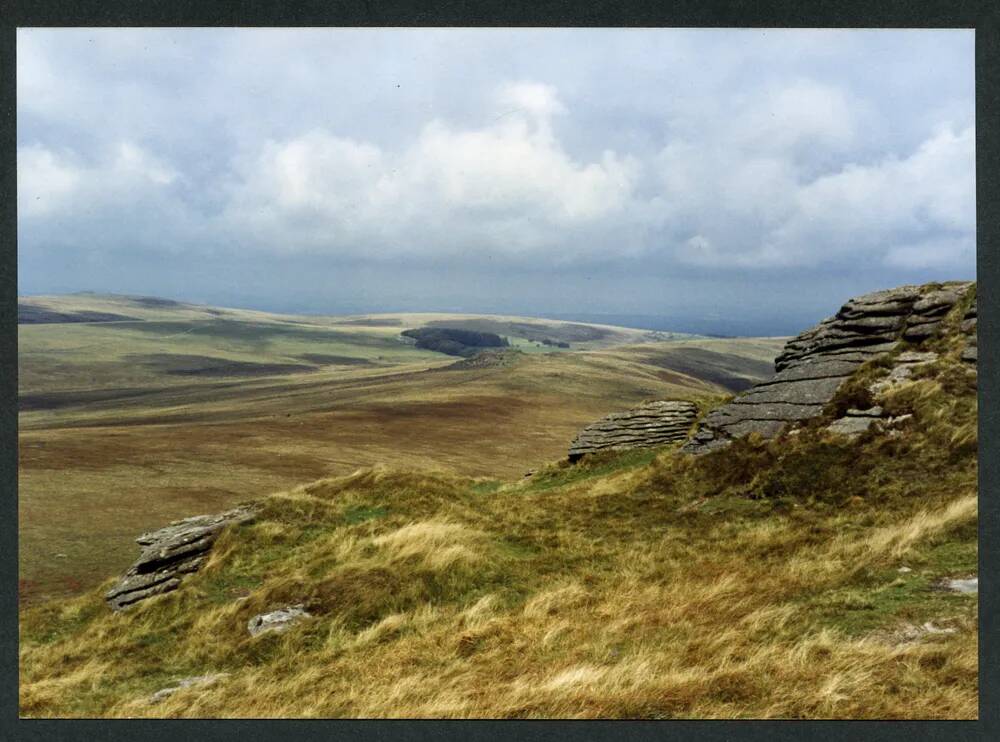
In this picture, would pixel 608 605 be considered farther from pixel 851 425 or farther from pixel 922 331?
pixel 922 331

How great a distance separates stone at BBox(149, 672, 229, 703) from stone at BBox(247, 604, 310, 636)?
0.91 metres

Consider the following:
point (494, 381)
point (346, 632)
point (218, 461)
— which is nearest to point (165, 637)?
point (346, 632)

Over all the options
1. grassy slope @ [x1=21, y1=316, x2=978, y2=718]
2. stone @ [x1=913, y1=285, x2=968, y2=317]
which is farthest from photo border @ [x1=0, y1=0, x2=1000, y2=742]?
stone @ [x1=913, y1=285, x2=968, y2=317]

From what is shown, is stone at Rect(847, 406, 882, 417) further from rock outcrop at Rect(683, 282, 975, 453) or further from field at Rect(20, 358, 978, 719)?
rock outcrop at Rect(683, 282, 975, 453)

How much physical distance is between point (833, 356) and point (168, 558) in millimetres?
17251

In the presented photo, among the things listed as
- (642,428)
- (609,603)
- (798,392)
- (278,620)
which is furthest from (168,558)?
(798,392)

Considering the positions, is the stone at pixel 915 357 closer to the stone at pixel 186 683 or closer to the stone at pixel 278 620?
the stone at pixel 278 620

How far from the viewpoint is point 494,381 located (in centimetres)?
9644

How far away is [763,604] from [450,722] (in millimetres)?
4292

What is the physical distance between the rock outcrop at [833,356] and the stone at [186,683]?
459 inches

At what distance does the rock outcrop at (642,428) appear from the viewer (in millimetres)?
20203

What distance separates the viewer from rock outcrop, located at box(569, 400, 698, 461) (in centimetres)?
2020
